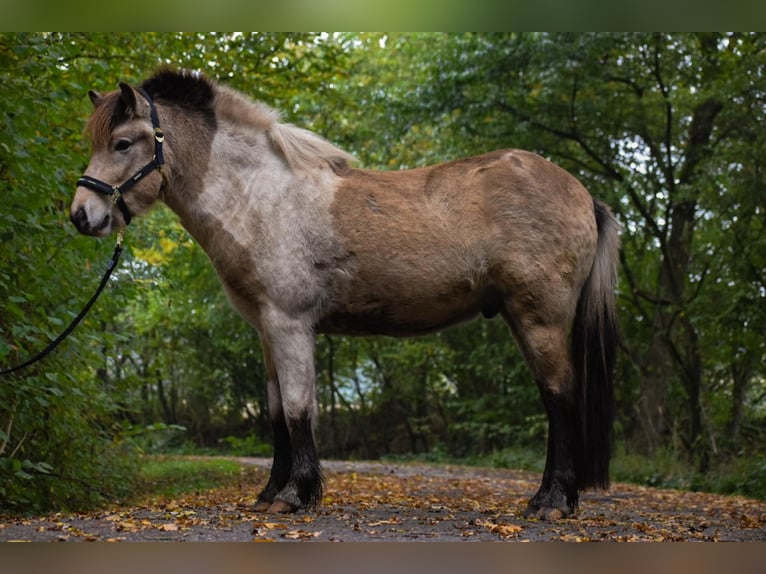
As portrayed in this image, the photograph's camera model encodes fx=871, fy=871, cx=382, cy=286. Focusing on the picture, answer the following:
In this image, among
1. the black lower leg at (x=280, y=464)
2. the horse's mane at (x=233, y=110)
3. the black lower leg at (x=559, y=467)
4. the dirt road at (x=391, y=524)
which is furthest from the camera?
the horse's mane at (x=233, y=110)

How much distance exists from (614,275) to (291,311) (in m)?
2.28

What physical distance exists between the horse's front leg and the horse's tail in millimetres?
1723

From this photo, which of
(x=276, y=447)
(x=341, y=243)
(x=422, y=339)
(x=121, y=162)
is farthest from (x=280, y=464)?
(x=422, y=339)

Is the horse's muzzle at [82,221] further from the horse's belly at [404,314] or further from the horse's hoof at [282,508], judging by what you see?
the horse's hoof at [282,508]

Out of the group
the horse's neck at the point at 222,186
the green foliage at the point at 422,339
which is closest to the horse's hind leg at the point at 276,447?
the horse's neck at the point at 222,186

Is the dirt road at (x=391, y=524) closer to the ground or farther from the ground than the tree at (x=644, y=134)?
closer to the ground

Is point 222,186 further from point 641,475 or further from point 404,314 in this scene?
point 641,475

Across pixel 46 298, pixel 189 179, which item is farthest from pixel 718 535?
pixel 46 298

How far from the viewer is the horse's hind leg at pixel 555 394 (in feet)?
18.2

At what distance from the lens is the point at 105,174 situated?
5.36 meters

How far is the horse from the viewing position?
5.41m

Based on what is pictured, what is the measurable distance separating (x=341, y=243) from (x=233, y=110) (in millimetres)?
1208

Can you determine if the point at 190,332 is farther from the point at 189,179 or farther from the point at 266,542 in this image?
the point at 266,542

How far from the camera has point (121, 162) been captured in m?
5.41
